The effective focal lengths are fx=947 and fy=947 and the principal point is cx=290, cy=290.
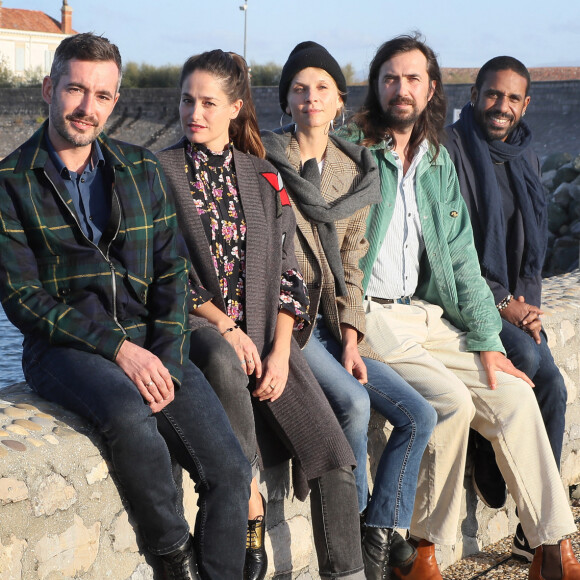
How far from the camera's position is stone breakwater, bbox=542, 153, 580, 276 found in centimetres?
1723

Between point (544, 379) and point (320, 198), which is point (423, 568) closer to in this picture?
point (544, 379)

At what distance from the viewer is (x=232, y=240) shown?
318 centimetres

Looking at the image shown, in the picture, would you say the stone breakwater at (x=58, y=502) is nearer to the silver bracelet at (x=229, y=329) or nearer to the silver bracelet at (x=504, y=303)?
the silver bracelet at (x=229, y=329)

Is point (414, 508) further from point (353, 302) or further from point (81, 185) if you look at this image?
point (81, 185)

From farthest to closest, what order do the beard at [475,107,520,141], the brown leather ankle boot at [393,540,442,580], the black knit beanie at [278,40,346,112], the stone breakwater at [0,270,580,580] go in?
1. the beard at [475,107,520,141]
2. the black knit beanie at [278,40,346,112]
3. the brown leather ankle boot at [393,540,442,580]
4. the stone breakwater at [0,270,580,580]

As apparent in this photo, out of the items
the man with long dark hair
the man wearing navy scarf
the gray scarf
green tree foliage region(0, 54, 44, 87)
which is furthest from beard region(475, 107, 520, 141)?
green tree foliage region(0, 54, 44, 87)

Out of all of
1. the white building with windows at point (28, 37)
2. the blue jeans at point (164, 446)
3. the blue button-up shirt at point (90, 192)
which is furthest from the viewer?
the white building with windows at point (28, 37)

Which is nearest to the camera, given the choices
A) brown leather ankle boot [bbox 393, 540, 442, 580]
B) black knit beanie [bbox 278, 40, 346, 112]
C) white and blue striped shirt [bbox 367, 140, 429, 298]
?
brown leather ankle boot [bbox 393, 540, 442, 580]

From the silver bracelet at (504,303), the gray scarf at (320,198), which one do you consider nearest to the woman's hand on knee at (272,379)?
the gray scarf at (320,198)

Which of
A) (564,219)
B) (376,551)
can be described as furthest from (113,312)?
(564,219)

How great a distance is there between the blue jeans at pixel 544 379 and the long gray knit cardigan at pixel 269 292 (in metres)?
1.24

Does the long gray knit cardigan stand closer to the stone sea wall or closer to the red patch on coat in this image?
the red patch on coat

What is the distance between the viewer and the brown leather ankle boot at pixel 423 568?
3447 mm

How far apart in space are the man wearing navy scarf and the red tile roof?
59.8m
